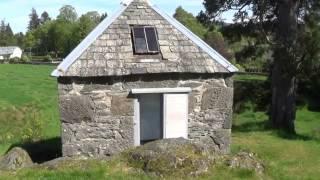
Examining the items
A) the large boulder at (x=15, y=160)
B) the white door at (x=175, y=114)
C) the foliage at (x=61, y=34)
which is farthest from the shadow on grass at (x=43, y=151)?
the foliage at (x=61, y=34)

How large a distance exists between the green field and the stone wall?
2.41 metres

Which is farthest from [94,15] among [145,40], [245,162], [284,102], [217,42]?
[245,162]

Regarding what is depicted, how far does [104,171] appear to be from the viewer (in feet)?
35.6

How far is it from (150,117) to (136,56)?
1.86m

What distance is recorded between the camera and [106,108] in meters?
14.7

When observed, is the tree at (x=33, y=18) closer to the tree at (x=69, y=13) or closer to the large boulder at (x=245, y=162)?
the tree at (x=69, y=13)

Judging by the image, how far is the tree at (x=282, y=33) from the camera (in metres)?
21.6

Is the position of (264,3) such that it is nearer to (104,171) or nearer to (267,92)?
(267,92)

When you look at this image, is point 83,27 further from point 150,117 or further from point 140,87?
point 140,87

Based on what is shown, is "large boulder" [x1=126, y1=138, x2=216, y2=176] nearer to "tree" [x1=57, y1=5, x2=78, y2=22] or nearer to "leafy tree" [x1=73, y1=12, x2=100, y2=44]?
"leafy tree" [x1=73, y1=12, x2=100, y2=44]

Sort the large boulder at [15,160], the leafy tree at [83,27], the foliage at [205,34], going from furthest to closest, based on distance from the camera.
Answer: the leafy tree at [83,27] → the foliage at [205,34] → the large boulder at [15,160]

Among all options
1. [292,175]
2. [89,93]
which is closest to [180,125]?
[89,93]

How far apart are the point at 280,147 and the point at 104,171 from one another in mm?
8535

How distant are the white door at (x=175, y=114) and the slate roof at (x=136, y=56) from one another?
82 cm
